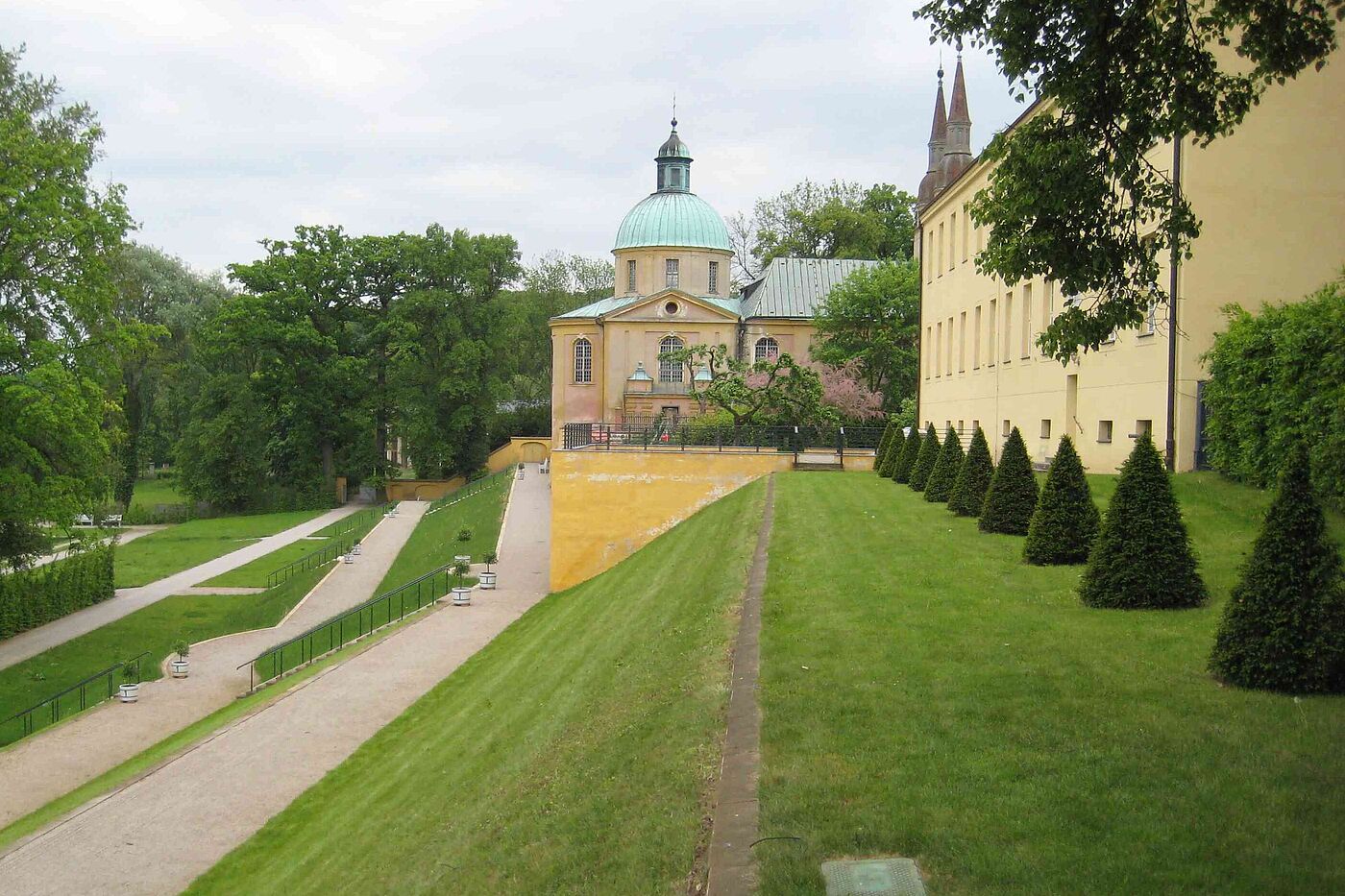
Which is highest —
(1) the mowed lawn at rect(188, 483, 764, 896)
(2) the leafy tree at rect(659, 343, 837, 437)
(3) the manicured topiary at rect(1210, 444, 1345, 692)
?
(2) the leafy tree at rect(659, 343, 837, 437)

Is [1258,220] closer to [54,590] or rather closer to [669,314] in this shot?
[54,590]

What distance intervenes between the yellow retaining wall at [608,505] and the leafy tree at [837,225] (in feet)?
133

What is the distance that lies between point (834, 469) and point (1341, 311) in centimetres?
2089

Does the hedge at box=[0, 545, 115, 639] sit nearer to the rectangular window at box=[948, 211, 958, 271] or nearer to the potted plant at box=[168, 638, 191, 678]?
the potted plant at box=[168, 638, 191, 678]

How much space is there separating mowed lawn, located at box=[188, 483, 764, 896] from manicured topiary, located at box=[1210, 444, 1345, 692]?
3824mm

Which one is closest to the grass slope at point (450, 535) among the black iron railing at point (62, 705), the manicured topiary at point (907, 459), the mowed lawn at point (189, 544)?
the mowed lawn at point (189, 544)

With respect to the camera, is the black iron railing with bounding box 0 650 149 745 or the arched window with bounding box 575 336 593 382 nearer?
the black iron railing with bounding box 0 650 149 745

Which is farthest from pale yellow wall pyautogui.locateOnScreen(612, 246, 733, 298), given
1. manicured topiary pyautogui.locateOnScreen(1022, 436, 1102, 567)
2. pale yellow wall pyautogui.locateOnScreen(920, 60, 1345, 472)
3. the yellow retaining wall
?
manicured topiary pyautogui.locateOnScreen(1022, 436, 1102, 567)

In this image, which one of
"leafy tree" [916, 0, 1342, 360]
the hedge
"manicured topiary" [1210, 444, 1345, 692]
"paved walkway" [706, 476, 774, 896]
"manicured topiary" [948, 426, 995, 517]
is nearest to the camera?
"paved walkway" [706, 476, 774, 896]

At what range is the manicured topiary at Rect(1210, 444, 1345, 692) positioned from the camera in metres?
7.90

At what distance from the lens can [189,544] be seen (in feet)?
171

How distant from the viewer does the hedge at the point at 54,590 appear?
103 feet

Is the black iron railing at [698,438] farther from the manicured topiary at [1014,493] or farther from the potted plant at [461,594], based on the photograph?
the manicured topiary at [1014,493]

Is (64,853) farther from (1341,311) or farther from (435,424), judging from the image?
(435,424)
